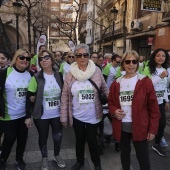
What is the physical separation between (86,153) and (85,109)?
1386 mm

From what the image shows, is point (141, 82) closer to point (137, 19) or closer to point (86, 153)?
point (86, 153)

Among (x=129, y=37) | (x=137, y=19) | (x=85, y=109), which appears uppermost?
(x=137, y=19)

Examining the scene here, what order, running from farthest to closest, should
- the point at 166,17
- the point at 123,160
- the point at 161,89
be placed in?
the point at 166,17 < the point at 161,89 < the point at 123,160

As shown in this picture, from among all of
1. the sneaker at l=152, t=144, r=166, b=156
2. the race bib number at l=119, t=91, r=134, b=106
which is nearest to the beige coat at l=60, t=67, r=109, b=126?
the race bib number at l=119, t=91, r=134, b=106

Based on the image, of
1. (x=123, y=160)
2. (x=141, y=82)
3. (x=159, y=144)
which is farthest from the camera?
(x=159, y=144)

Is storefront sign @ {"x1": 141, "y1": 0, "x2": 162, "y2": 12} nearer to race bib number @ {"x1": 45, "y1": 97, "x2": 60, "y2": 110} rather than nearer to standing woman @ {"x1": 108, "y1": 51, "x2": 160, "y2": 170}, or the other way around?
standing woman @ {"x1": 108, "y1": 51, "x2": 160, "y2": 170}

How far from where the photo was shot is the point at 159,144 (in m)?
4.18

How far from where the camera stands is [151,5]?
11469 millimetres

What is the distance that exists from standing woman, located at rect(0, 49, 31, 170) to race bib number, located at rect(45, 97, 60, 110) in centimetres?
34

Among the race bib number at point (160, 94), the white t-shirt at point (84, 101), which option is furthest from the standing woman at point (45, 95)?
the race bib number at point (160, 94)

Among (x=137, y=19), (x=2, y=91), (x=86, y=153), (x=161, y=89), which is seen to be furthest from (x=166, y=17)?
(x=2, y=91)

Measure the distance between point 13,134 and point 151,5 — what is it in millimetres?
10774

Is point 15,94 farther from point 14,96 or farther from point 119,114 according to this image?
point 119,114

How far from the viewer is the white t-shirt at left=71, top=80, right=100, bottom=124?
3.00 m
